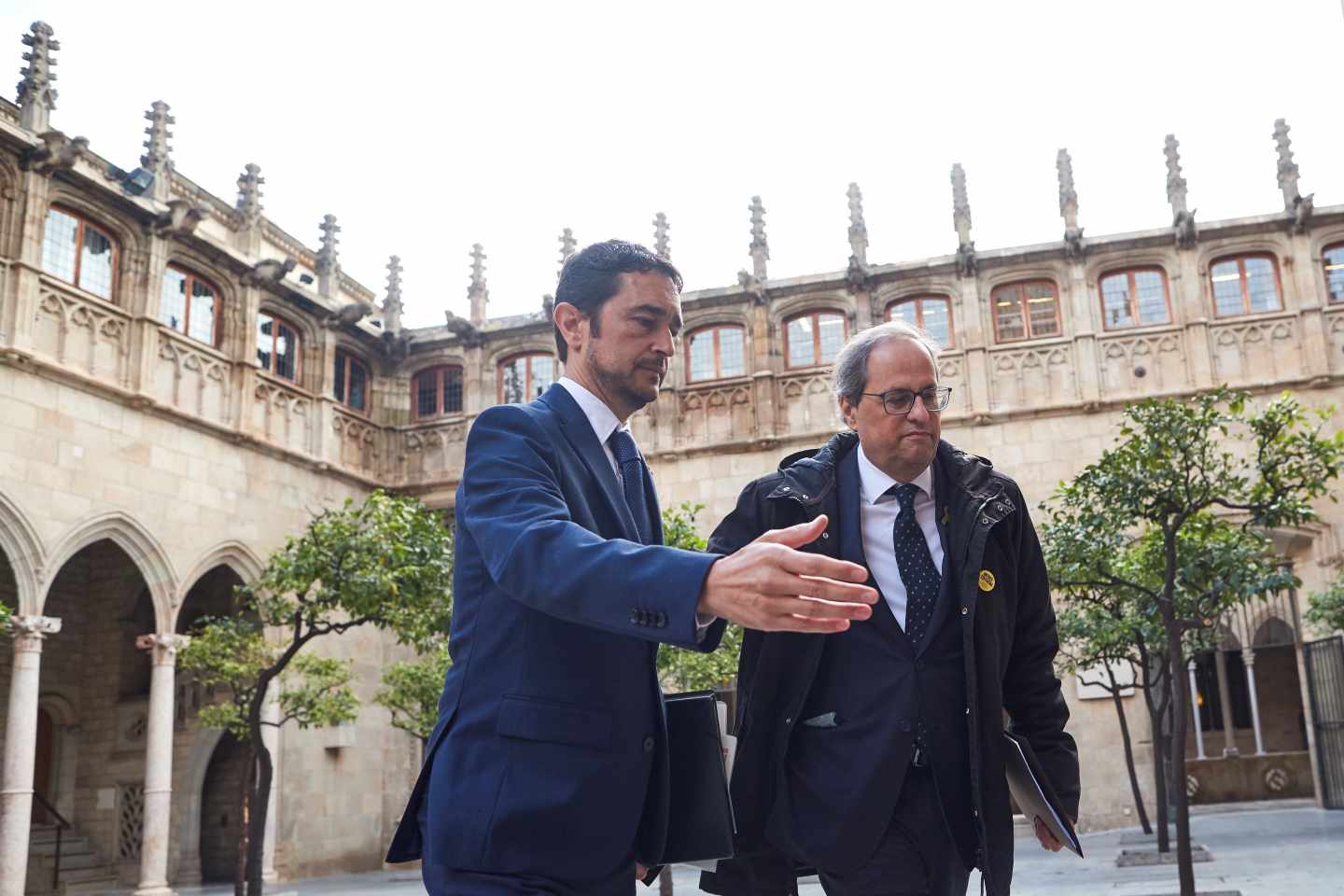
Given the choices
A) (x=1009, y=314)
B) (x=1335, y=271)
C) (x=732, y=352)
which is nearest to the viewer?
(x=1335, y=271)

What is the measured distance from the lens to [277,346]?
2031 cm

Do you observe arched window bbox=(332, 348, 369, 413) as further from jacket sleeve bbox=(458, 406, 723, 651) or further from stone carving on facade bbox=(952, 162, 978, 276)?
jacket sleeve bbox=(458, 406, 723, 651)

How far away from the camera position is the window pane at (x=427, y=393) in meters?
23.4

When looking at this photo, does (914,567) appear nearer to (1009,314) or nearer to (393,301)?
(1009,314)

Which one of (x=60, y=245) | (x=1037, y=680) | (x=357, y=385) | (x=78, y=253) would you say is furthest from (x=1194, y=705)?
(x=1037, y=680)

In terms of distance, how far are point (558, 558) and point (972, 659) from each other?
1.32 metres

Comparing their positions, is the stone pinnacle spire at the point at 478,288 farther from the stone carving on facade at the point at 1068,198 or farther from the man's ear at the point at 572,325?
the man's ear at the point at 572,325

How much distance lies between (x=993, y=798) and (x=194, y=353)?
17152 mm

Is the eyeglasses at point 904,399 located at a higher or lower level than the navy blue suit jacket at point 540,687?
higher

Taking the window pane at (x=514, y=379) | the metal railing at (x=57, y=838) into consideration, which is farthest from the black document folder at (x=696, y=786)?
the window pane at (x=514, y=379)

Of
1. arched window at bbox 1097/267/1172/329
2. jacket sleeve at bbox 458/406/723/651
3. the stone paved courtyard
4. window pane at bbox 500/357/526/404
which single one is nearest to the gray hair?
jacket sleeve at bbox 458/406/723/651

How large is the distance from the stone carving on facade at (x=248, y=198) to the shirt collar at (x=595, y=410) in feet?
61.7

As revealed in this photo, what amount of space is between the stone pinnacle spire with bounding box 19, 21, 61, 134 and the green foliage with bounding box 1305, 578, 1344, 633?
17.7 metres

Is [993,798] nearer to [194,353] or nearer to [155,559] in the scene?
[155,559]
